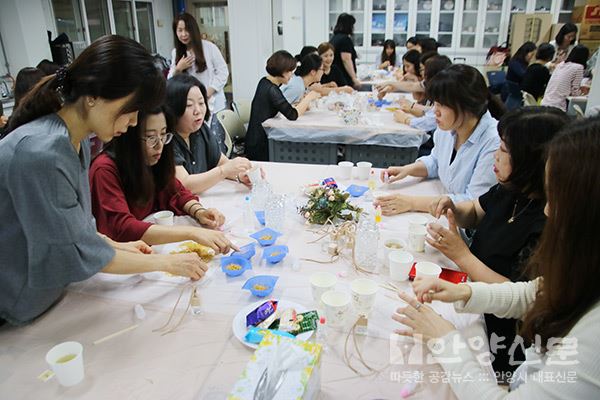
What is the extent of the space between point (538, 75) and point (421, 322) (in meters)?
5.18

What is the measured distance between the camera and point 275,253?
4.67ft

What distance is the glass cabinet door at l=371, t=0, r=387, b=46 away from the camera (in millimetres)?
7492

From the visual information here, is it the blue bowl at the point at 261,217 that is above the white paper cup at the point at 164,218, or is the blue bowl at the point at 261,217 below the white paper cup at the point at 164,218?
below

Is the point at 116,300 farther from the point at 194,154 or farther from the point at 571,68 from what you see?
the point at 571,68

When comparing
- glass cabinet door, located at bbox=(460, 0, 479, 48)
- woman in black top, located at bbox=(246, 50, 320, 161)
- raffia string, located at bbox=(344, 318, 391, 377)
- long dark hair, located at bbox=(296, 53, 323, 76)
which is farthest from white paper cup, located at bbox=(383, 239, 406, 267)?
glass cabinet door, located at bbox=(460, 0, 479, 48)

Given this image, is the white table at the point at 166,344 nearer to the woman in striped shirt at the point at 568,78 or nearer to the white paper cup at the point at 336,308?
the white paper cup at the point at 336,308

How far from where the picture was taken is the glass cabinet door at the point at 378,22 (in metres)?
7.49

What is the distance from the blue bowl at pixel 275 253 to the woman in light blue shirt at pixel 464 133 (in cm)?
58

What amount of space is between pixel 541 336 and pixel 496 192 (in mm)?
765

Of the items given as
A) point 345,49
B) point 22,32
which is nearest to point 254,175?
point 345,49

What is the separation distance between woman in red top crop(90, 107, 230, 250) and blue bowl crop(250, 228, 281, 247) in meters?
0.14

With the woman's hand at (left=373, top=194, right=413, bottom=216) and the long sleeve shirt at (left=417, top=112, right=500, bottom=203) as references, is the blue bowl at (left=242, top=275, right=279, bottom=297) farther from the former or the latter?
the long sleeve shirt at (left=417, top=112, right=500, bottom=203)

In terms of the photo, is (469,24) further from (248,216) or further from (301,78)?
(248,216)

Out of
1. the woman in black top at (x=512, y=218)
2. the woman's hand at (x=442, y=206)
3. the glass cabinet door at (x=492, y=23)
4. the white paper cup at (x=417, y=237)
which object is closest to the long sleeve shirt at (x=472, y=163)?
the woman's hand at (x=442, y=206)
